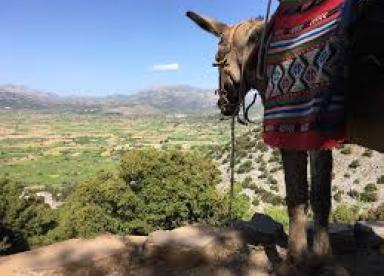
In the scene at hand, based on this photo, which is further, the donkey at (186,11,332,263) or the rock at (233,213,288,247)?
the rock at (233,213,288,247)

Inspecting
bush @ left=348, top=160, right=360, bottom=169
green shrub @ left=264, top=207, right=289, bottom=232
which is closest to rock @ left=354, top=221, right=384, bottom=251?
green shrub @ left=264, top=207, right=289, bottom=232

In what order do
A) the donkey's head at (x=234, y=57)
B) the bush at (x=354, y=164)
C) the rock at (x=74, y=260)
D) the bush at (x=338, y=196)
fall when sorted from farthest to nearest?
the bush at (x=354, y=164)
the bush at (x=338, y=196)
the rock at (x=74, y=260)
the donkey's head at (x=234, y=57)

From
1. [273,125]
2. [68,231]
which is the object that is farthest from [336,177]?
[273,125]

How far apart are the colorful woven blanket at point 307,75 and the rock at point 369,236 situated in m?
4.27

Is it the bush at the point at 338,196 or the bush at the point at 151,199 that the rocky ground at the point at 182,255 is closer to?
the bush at the point at 151,199

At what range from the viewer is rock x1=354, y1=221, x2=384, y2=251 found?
8.26 m

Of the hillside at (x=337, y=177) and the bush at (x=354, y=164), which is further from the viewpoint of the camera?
the bush at (x=354, y=164)

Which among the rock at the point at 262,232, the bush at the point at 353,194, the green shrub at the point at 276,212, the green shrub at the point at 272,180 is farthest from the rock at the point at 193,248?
the green shrub at the point at 272,180

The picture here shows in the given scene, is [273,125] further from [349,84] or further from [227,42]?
[227,42]

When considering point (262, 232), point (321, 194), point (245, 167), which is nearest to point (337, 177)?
point (245, 167)

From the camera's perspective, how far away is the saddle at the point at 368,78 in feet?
11.8

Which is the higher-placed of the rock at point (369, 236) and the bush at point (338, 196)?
the rock at point (369, 236)

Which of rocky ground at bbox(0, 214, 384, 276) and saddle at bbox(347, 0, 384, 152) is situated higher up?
saddle at bbox(347, 0, 384, 152)

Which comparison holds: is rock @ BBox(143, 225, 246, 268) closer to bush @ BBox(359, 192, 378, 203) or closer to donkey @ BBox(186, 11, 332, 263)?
donkey @ BBox(186, 11, 332, 263)
